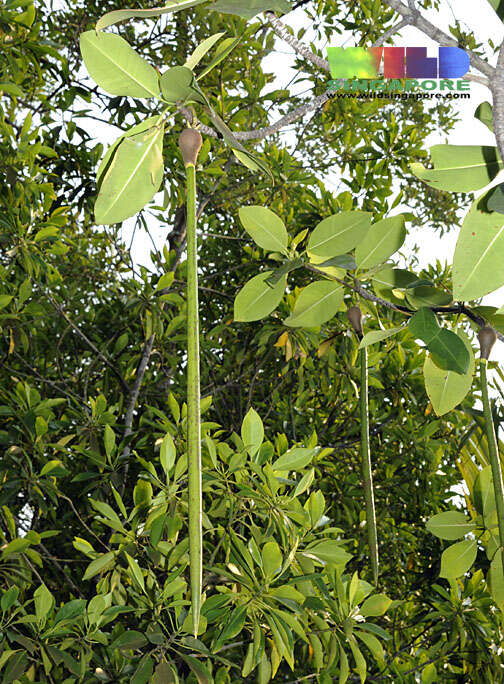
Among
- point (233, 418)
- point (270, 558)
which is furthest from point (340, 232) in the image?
point (233, 418)

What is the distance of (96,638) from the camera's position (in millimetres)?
922

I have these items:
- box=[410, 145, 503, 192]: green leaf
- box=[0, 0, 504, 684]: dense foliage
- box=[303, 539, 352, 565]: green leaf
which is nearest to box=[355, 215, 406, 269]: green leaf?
box=[0, 0, 504, 684]: dense foliage

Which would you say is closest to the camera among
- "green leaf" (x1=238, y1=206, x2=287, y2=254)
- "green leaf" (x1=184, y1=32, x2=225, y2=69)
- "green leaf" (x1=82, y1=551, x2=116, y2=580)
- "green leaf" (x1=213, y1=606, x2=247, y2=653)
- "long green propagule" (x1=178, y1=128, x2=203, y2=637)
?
"long green propagule" (x1=178, y1=128, x2=203, y2=637)

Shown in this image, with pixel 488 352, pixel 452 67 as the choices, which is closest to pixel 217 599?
pixel 488 352

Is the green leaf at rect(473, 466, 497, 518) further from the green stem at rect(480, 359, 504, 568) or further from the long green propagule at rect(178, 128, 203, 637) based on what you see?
the long green propagule at rect(178, 128, 203, 637)

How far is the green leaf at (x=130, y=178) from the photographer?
0.38 m

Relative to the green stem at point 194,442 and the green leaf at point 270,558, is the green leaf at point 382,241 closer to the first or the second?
the green stem at point 194,442

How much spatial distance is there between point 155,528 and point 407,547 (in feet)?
4.75

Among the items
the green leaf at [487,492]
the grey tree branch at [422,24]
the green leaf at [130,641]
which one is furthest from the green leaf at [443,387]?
the green leaf at [130,641]

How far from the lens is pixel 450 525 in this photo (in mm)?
668

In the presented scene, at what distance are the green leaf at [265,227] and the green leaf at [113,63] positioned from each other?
15 cm

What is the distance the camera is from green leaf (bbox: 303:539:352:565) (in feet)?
3.21

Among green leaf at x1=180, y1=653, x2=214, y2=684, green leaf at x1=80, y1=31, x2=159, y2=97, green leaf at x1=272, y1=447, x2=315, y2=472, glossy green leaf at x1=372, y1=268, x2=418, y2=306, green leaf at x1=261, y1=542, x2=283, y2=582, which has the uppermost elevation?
green leaf at x1=80, y1=31, x2=159, y2=97

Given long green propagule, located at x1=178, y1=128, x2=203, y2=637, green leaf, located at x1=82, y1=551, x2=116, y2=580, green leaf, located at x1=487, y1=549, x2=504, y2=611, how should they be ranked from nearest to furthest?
long green propagule, located at x1=178, y1=128, x2=203, y2=637
green leaf, located at x1=487, y1=549, x2=504, y2=611
green leaf, located at x1=82, y1=551, x2=116, y2=580
